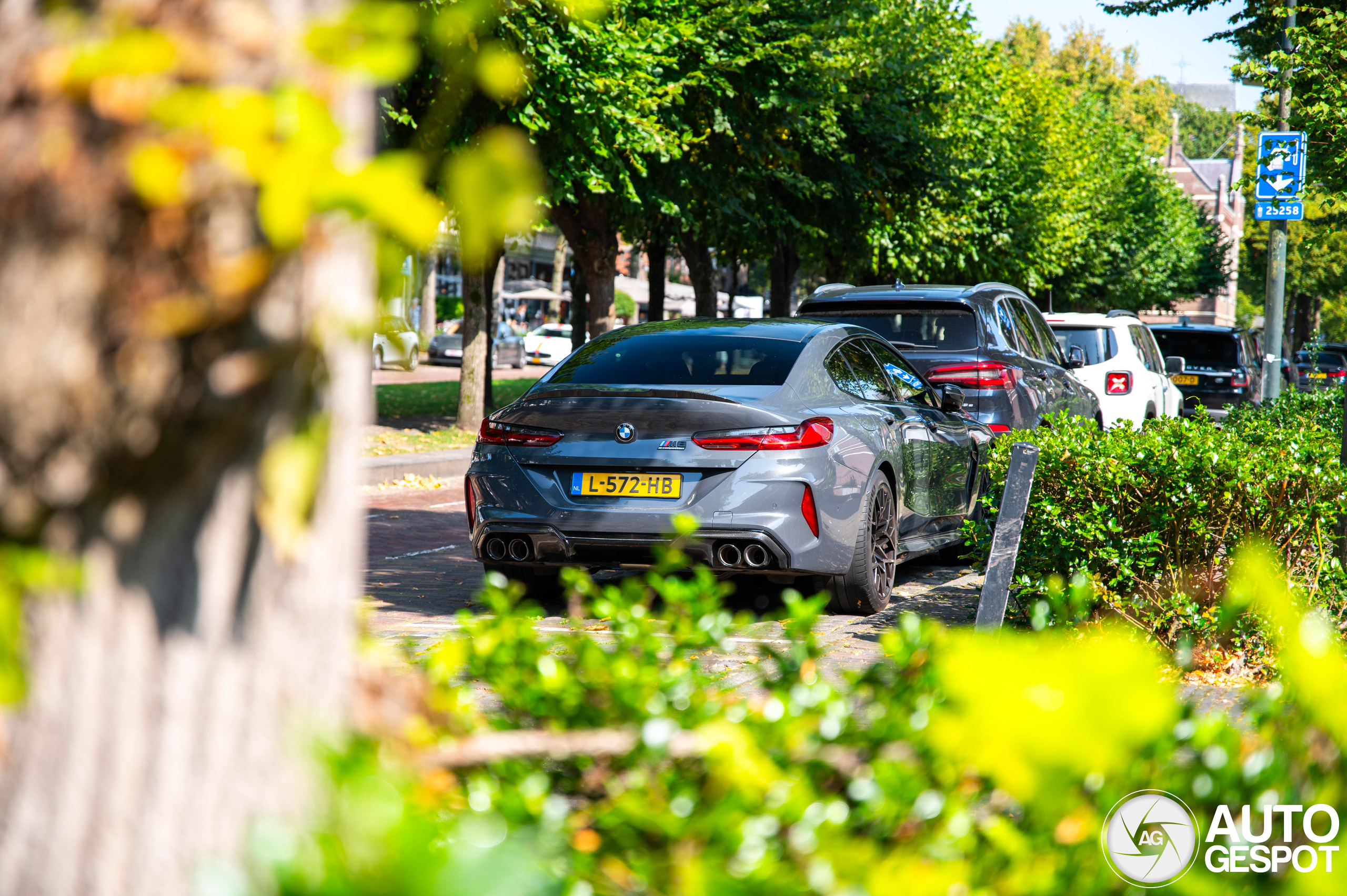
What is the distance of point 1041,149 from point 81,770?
1597 inches

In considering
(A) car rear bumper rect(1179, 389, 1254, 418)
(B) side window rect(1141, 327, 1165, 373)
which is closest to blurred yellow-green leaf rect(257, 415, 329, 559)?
(B) side window rect(1141, 327, 1165, 373)

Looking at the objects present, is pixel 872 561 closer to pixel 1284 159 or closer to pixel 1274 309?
pixel 1284 159

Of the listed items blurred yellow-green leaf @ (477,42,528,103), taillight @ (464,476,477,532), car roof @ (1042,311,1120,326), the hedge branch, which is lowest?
taillight @ (464,476,477,532)

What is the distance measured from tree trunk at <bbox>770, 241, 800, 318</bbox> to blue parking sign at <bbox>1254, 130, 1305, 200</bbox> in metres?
17.2

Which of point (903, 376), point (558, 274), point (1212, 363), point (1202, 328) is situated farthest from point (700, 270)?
point (558, 274)

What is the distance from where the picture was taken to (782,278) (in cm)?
3038

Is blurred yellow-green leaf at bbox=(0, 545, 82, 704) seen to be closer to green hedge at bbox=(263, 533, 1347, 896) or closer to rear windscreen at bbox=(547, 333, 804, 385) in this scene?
green hedge at bbox=(263, 533, 1347, 896)

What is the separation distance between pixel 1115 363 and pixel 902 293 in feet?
21.4

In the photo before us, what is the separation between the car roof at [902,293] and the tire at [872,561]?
3299 millimetres

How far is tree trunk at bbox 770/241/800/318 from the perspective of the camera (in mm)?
30188

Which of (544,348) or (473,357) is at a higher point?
(473,357)

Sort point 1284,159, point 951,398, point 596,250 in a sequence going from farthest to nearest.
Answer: point 596,250
point 1284,159
point 951,398

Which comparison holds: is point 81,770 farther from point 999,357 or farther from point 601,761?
point 999,357

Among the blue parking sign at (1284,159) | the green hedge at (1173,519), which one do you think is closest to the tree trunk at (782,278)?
the blue parking sign at (1284,159)
